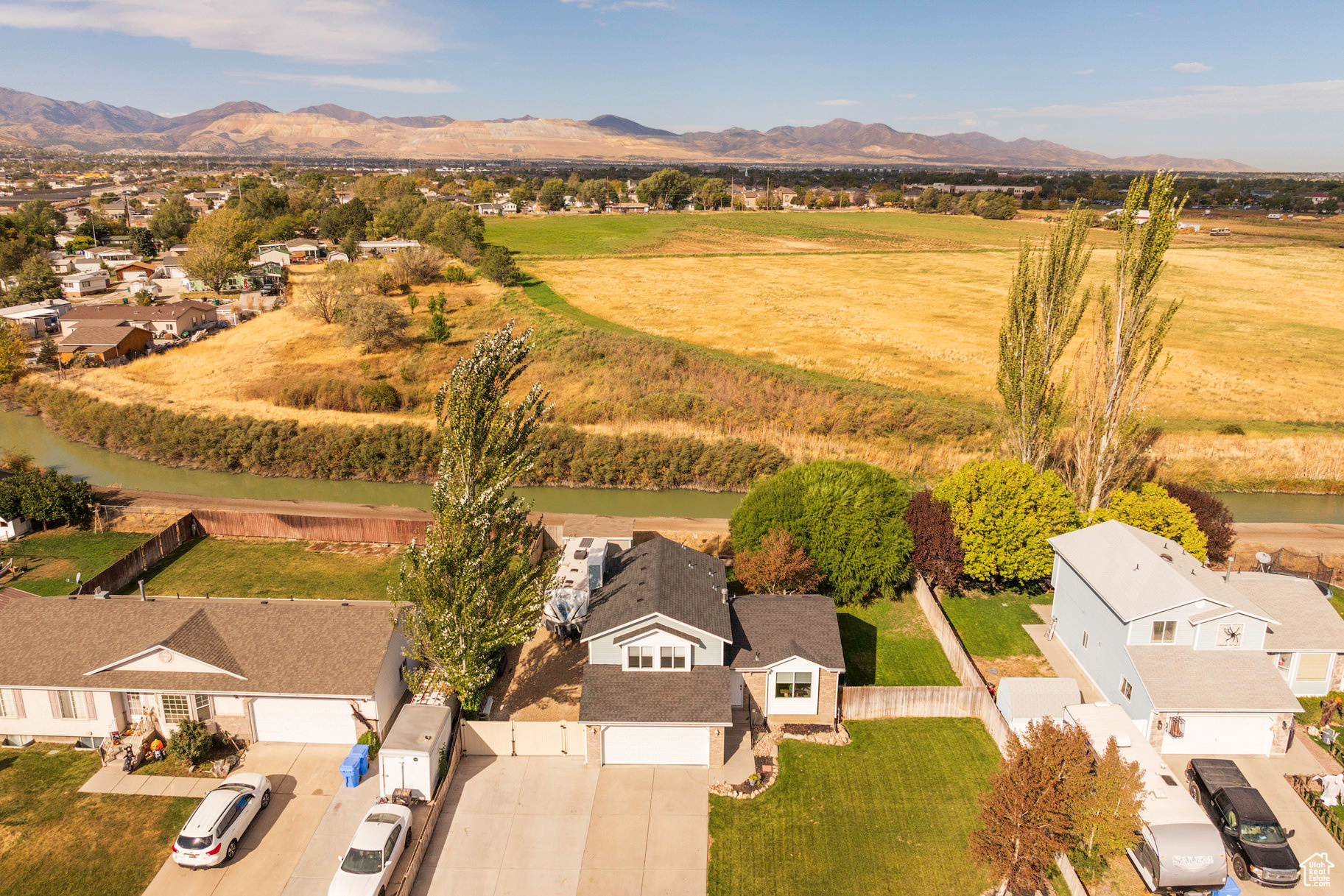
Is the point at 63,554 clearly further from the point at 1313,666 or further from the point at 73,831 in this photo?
the point at 1313,666

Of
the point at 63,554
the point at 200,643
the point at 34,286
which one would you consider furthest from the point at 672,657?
the point at 34,286

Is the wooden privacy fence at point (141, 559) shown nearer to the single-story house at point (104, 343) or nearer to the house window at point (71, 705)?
the house window at point (71, 705)

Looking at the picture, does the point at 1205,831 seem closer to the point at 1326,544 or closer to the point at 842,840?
the point at 842,840

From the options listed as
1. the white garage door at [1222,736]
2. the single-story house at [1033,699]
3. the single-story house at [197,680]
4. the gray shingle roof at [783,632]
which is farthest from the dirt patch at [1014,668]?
the single-story house at [197,680]

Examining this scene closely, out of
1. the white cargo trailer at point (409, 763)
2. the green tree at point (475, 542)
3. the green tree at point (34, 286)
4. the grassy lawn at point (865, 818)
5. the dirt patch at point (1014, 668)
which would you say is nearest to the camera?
the grassy lawn at point (865, 818)

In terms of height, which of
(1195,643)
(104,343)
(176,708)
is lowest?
(176,708)

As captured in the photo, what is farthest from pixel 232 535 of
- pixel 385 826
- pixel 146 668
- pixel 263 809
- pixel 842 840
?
pixel 842 840

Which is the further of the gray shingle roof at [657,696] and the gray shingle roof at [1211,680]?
the gray shingle roof at [1211,680]

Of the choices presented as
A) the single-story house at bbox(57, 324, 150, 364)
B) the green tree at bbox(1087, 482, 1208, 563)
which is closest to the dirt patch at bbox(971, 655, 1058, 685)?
the green tree at bbox(1087, 482, 1208, 563)
